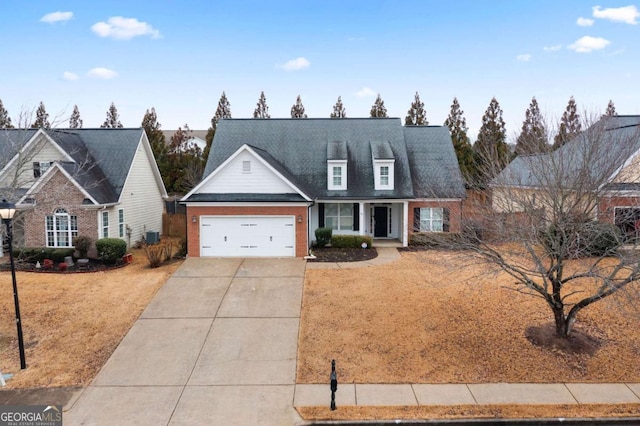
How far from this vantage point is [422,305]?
44.3ft

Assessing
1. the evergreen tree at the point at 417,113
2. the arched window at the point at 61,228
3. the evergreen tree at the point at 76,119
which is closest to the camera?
Answer: the arched window at the point at 61,228

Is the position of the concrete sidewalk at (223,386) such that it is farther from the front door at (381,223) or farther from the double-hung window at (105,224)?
the front door at (381,223)

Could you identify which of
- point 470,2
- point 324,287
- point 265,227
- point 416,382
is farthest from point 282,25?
point 416,382

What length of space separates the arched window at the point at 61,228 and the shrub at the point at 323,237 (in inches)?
486

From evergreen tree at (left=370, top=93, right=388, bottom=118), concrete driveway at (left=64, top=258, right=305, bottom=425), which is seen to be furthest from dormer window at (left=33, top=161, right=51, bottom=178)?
evergreen tree at (left=370, top=93, right=388, bottom=118)

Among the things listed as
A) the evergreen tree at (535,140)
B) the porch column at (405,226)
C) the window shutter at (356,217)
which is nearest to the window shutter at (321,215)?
the window shutter at (356,217)

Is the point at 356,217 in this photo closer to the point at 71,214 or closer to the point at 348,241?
the point at 348,241

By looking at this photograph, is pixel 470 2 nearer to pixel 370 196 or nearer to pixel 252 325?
pixel 370 196

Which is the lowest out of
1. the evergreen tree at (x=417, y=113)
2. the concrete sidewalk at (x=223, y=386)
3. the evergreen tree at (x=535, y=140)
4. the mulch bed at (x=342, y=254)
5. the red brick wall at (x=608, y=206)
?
the concrete sidewalk at (x=223, y=386)

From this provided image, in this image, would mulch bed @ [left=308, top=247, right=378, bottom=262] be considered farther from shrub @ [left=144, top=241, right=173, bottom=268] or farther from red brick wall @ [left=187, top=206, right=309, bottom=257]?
shrub @ [left=144, top=241, right=173, bottom=268]

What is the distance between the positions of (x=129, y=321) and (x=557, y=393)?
11703mm

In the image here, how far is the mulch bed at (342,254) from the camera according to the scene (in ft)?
64.6

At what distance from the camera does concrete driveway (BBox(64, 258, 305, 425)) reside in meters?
8.36

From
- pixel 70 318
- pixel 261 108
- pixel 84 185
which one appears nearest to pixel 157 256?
pixel 70 318
